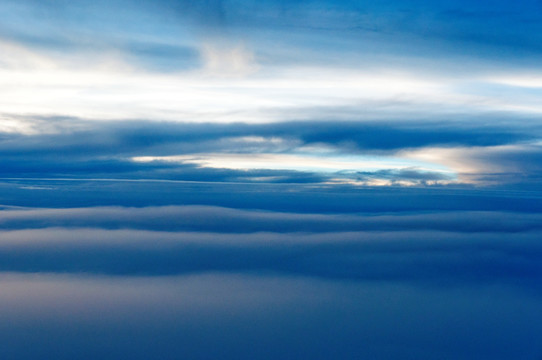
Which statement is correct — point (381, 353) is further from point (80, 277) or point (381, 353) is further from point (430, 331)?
Result: point (80, 277)

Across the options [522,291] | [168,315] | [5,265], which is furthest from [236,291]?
[5,265]

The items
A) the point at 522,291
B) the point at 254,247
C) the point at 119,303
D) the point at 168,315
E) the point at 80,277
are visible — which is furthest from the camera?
the point at 254,247

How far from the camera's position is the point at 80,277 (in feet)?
394

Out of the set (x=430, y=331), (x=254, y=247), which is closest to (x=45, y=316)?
(x=430, y=331)

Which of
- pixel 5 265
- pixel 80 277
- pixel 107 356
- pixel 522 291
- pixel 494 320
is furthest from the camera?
pixel 5 265

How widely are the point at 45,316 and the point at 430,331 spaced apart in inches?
2732

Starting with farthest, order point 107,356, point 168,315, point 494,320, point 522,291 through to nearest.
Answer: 1. point 522,291
2. point 168,315
3. point 494,320
4. point 107,356

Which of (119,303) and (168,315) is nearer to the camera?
(168,315)

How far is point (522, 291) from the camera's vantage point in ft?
351

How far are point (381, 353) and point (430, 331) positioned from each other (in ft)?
36.7

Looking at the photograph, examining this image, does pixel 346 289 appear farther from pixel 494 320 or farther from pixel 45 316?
pixel 45 316

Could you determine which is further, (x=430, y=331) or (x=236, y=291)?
(x=236, y=291)

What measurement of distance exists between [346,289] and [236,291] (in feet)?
89.5

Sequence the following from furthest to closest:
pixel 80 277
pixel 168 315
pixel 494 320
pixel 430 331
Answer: pixel 80 277 < pixel 168 315 < pixel 494 320 < pixel 430 331
